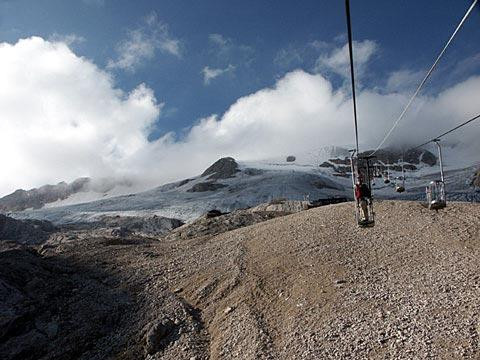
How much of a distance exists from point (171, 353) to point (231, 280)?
6.01 metres

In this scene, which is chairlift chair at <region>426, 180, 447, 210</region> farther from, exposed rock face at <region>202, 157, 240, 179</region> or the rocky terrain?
exposed rock face at <region>202, 157, 240, 179</region>

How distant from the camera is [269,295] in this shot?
19312mm

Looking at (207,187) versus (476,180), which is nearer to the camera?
(476,180)

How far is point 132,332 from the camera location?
18922 millimetres

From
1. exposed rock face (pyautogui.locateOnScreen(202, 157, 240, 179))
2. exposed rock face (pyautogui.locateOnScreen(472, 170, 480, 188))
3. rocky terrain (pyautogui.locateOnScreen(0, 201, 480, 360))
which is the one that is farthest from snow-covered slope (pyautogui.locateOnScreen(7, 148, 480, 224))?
rocky terrain (pyautogui.locateOnScreen(0, 201, 480, 360))

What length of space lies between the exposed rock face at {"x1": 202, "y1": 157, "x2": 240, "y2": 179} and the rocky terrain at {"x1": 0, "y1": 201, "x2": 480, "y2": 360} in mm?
133634

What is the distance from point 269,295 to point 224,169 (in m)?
158

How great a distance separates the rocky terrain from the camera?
47.3 ft

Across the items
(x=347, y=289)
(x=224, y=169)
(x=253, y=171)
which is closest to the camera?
(x=347, y=289)

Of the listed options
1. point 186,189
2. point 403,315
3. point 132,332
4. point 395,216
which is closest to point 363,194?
point 403,315

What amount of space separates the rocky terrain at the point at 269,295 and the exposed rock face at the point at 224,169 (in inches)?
5261

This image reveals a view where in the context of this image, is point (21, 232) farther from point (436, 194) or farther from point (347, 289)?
point (436, 194)

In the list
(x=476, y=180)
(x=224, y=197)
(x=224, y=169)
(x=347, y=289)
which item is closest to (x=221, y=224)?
(x=347, y=289)

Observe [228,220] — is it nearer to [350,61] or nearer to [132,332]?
[132,332]
